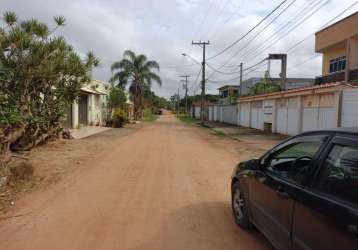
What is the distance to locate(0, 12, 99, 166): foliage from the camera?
430 inches

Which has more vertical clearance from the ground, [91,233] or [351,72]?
[351,72]

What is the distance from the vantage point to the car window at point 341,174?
2814 millimetres

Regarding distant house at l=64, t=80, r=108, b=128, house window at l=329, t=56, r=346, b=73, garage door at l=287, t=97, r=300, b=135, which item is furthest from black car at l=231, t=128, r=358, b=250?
house window at l=329, t=56, r=346, b=73

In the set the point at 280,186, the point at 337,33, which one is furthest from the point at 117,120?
the point at 280,186

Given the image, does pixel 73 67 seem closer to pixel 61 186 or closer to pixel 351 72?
pixel 61 186

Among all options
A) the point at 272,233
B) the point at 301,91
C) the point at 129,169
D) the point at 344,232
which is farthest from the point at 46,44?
the point at 301,91

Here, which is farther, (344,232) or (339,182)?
(339,182)

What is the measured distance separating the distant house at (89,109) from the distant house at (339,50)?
17486 mm

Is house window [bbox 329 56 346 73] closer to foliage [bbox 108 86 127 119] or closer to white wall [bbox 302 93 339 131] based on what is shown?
white wall [bbox 302 93 339 131]

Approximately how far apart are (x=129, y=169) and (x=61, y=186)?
93.6 inches

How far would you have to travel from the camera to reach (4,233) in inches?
183

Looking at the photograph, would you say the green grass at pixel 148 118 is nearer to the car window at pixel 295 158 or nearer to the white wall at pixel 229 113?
the white wall at pixel 229 113

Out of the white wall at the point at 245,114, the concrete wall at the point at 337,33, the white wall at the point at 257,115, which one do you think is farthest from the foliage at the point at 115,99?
the concrete wall at the point at 337,33

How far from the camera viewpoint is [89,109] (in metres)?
29.4
